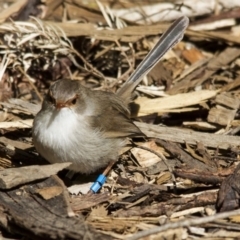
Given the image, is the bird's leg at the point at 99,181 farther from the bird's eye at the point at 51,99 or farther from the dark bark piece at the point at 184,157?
the bird's eye at the point at 51,99

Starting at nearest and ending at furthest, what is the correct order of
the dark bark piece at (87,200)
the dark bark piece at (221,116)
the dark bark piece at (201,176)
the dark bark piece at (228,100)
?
the dark bark piece at (87,200) < the dark bark piece at (201,176) < the dark bark piece at (221,116) < the dark bark piece at (228,100)

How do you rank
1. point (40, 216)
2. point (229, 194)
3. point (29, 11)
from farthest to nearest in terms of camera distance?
point (29, 11) < point (229, 194) < point (40, 216)

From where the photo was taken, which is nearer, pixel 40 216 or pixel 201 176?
pixel 40 216

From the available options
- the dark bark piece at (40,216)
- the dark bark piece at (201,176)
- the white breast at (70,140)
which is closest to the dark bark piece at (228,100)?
the dark bark piece at (201,176)

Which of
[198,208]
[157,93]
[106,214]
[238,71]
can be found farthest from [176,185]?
[238,71]

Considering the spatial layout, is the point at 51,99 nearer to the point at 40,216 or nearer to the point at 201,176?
the point at 40,216

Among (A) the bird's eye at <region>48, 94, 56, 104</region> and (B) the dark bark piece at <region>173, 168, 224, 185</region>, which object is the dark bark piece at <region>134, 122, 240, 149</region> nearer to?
(B) the dark bark piece at <region>173, 168, 224, 185</region>

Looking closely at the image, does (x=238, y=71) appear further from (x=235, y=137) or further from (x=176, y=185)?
(x=176, y=185)

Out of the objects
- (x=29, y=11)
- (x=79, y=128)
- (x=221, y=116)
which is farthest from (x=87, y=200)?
(x=29, y=11)
